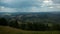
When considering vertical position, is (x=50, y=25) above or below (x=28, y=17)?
below

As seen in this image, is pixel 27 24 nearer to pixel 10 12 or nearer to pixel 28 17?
pixel 28 17

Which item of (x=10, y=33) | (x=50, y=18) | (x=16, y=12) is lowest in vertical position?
(x=10, y=33)

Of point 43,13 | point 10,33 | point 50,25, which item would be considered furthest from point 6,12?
point 50,25

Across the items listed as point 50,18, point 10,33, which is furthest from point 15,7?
point 50,18

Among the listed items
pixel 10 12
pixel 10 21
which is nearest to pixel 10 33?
pixel 10 21

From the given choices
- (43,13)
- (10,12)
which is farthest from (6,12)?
(43,13)

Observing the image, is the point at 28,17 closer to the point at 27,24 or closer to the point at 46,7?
the point at 27,24

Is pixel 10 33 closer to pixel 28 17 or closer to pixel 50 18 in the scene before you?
pixel 28 17

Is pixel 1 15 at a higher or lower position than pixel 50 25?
higher
